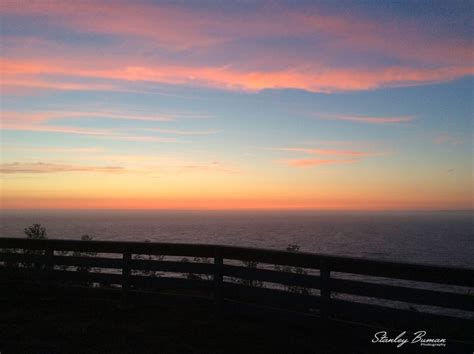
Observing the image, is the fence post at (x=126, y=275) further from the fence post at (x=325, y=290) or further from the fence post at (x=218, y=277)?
the fence post at (x=325, y=290)

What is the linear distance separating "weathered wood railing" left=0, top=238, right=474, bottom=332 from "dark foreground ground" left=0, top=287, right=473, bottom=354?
31 centimetres

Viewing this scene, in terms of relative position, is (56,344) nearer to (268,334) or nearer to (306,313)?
(268,334)

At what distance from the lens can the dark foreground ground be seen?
6070 millimetres

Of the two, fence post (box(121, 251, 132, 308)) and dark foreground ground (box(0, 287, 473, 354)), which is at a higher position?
fence post (box(121, 251, 132, 308))

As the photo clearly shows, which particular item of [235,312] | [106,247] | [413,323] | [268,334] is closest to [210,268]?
[235,312]

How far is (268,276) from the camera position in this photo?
7.32 metres

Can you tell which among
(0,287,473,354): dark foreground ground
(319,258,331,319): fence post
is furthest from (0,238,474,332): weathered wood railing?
(0,287,473,354): dark foreground ground

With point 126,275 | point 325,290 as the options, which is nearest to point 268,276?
point 325,290

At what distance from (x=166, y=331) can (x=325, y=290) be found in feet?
8.81

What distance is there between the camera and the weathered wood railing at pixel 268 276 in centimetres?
587

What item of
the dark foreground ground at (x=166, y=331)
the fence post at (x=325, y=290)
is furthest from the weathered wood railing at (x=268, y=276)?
the dark foreground ground at (x=166, y=331)

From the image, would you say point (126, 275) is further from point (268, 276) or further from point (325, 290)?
point (325, 290)

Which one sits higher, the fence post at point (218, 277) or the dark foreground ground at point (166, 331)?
the fence post at point (218, 277)

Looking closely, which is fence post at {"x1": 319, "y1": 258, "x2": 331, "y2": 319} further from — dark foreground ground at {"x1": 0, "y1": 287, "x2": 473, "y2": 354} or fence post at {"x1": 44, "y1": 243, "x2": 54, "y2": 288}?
fence post at {"x1": 44, "y1": 243, "x2": 54, "y2": 288}
